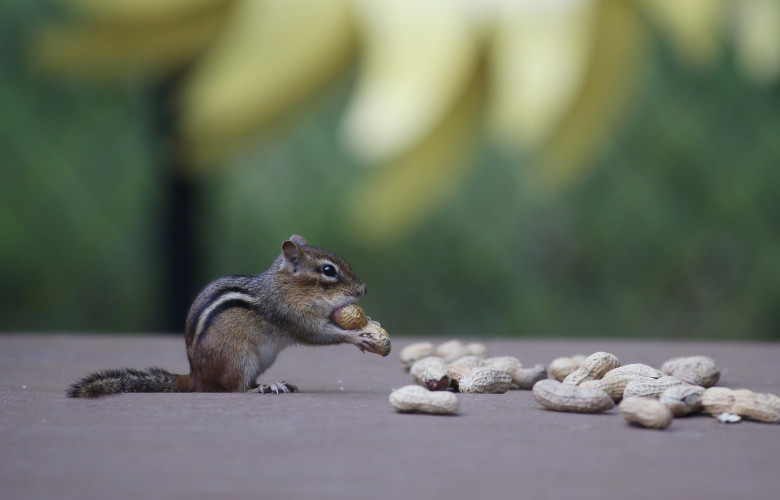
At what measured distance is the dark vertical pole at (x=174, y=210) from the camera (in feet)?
9.85

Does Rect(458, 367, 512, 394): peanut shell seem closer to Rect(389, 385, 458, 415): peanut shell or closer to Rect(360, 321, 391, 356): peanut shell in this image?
Rect(360, 321, 391, 356): peanut shell

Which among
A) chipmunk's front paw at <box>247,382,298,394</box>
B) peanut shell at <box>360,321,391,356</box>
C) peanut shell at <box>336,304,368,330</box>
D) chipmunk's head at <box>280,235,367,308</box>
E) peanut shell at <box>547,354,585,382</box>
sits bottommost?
chipmunk's front paw at <box>247,382,298,394</box>

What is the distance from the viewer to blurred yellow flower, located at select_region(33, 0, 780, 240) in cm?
259

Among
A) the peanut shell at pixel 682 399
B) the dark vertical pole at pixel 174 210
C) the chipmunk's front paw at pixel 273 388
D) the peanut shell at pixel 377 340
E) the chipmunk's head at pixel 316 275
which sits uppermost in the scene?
the dark vertical pole at pixel 174 210

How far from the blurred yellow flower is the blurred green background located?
40cm

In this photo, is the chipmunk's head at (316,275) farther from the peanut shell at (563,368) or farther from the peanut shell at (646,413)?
the peanut shell at (646,413)

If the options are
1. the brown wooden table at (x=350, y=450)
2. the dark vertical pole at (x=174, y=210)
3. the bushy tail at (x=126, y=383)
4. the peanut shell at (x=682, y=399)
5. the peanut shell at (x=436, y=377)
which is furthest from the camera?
the dark vertical pole at (x=174, y=210)

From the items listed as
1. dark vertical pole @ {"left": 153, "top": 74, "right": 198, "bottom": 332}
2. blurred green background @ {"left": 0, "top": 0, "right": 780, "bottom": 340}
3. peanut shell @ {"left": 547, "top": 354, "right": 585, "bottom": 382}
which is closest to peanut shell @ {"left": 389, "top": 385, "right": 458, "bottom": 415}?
peanut shell @ {"left": 547, "top": 354, "right": 585, "bottom": 382}

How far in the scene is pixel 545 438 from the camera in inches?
39.2

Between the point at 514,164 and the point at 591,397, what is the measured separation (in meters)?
2.37

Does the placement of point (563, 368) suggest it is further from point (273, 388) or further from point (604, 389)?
point (273, 388)

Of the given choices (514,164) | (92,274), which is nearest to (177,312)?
(92,274)

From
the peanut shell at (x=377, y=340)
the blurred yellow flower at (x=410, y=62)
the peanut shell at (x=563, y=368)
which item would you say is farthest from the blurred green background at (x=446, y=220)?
the peanut shell at (x=377, y=340)

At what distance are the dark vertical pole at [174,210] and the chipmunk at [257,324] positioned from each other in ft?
4.98
